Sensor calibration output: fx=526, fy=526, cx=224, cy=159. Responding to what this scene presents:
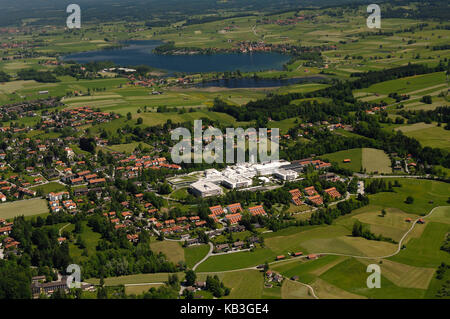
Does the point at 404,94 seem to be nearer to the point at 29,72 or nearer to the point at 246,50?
the point at 246,50

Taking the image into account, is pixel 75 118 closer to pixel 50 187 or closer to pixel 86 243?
pixel 50 187

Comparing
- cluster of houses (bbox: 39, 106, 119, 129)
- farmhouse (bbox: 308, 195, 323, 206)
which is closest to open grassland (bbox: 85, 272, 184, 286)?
farmhouse (bbox: 308, 195, 323, 206)

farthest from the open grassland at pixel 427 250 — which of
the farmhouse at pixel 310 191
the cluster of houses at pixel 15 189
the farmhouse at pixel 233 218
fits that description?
the cluster of houses at pixel 15 189

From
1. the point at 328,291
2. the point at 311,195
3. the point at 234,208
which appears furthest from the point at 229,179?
the point at 328,291

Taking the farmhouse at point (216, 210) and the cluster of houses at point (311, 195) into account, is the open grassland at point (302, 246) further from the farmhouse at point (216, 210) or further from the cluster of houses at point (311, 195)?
the farmhouse at point (216, 210)

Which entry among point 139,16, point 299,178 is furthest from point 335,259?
point 139,16

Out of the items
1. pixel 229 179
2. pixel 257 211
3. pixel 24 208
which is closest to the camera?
pixel 257 211

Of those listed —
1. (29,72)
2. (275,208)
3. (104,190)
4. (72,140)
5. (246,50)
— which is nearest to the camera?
(275,208)
